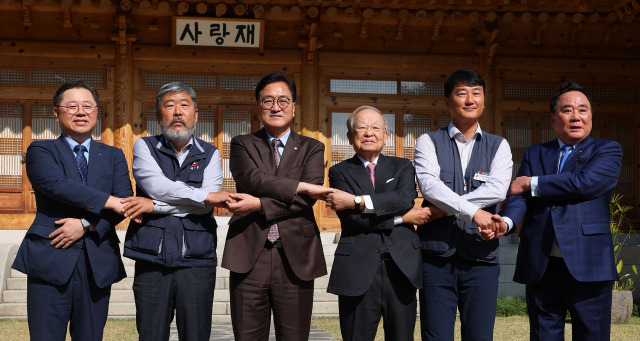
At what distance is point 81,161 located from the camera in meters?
4.16

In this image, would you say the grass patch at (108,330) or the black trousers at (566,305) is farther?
the grass patch at (108,330)

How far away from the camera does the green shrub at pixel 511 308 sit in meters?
8.27

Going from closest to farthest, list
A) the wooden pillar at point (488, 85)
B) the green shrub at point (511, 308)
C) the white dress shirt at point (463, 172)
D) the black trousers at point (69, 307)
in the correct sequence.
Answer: the black trousers at point (69, 307) → the white dress shirt at point (463, 172) → the green shrub at point (511, 308) → the wooden pillar at point (488, 85)

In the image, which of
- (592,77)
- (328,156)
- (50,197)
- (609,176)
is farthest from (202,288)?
(592,77)

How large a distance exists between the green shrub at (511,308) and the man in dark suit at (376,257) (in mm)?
4571

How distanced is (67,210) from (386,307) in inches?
75.7

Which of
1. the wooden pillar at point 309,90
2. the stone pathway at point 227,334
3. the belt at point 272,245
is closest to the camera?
the belt at point 272,245

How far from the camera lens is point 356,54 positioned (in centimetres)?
1047

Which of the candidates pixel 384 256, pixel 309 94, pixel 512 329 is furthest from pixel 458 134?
pixel 309 94

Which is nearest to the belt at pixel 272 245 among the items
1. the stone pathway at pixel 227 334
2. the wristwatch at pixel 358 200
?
the wristwatch at pixel 358 200

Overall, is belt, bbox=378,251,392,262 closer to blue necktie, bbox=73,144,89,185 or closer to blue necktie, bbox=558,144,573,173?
blue necktie, bbox=558,144,573,173

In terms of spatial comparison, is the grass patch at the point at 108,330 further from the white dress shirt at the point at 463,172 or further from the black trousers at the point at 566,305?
the black trousers at the point at 566,305

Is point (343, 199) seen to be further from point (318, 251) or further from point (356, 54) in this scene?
point (356, 54)

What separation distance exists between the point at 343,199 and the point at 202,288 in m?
0.96
